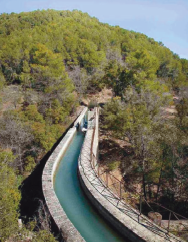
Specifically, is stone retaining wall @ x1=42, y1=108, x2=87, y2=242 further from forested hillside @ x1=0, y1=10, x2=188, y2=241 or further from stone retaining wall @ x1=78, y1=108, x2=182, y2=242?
stone retaining wall @ x1=78, y1=108, x2=182, y2=242

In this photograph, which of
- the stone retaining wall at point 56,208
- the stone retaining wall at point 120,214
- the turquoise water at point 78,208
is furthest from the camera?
the turquoise water at point 78,208

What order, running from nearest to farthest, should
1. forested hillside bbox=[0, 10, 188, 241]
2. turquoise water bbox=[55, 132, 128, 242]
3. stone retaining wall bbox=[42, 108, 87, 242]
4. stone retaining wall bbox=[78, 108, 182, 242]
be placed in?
stone retaining wall bbox=[42, 108, 87, 242] → stone retaining wall bbox=[78, 108, 182, 242] → turquoise water bbox=[55, 132, 128, 242] → forested hillside bbox=[0, 10, 188, 241]

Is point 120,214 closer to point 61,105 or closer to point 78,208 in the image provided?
point 78,208

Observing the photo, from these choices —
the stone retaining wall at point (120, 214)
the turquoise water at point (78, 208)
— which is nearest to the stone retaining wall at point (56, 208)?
the turquoise water at point (78, 208)

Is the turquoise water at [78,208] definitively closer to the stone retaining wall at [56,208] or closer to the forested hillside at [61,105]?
the stone retaining wall at [56,208]

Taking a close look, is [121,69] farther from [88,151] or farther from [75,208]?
[75,208]

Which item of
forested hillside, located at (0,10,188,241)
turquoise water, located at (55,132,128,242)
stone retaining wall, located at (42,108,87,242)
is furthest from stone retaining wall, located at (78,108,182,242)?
forested hillside, located at (0,10,188,241)

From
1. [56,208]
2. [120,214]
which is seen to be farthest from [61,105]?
[120,214]
